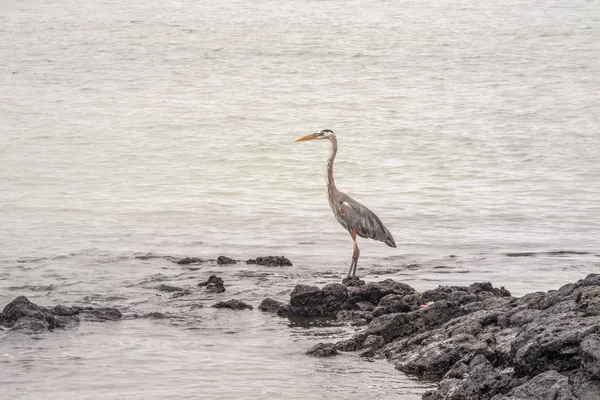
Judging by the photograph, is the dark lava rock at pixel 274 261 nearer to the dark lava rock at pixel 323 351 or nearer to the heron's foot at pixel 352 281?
the heron's foot at pixel 352 281

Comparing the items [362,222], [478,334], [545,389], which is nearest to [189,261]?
[362,222]

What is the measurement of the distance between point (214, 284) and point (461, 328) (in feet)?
14.2

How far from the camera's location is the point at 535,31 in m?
47.4

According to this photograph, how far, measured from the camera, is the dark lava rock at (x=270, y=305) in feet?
39.0

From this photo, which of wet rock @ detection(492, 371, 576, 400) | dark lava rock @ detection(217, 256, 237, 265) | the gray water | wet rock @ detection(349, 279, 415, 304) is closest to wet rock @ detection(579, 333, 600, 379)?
wet rock @ detection(492, 371, 576, 400)

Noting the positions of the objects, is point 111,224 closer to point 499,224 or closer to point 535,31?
point 499,224

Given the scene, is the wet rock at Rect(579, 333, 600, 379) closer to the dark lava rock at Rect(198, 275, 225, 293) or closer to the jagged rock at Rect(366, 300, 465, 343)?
the jagged rock at Rect(366, 300, 465, 343)

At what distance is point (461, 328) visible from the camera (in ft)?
31.1

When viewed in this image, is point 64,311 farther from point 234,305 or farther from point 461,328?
point 461,328

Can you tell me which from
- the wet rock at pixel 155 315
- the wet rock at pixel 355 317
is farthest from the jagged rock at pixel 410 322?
the wet rock at pixel 155 315

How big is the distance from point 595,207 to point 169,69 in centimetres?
2186

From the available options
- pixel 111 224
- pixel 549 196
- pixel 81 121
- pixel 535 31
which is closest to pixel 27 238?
pixel 111 224

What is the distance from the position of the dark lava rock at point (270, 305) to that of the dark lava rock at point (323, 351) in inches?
66.6

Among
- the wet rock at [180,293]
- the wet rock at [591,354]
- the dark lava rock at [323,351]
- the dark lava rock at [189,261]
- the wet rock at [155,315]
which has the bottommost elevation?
the dark lava rock at [323,351]
